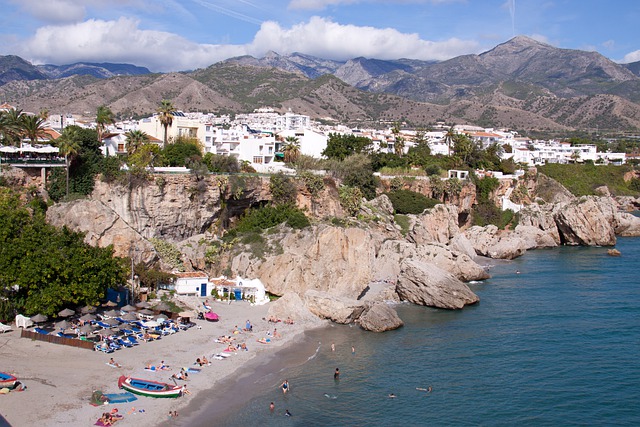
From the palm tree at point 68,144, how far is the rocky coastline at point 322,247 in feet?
10.7

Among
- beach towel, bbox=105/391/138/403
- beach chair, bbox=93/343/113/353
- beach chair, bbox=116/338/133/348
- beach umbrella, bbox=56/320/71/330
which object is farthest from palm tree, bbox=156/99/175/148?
beach towel, bbox=105/391/138/403

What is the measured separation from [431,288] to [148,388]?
74.0 ft

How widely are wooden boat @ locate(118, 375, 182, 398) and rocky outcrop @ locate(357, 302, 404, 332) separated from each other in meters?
14.1

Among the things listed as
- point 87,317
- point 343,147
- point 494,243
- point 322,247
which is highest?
point 343,147

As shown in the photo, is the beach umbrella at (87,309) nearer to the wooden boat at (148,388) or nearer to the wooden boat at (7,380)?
the wooden boat at (148,388)

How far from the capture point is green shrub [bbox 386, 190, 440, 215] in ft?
215

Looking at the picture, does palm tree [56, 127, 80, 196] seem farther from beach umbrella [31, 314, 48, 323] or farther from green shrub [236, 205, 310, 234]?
beach umbrella [31, 314, 48, 323]

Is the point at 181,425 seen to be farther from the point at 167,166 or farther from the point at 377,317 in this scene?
the point at 167,166

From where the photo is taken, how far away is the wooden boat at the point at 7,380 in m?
25.3

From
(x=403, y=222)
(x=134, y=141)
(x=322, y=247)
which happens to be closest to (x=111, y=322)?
(x=322, y=247)

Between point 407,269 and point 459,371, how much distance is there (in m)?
13.4

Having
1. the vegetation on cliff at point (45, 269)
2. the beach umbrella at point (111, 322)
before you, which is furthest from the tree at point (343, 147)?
the beach umbrella at point (111, 322)

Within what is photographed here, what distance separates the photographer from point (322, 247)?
45062 mm

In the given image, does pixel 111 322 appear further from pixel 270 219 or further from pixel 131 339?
pixel 270 219
